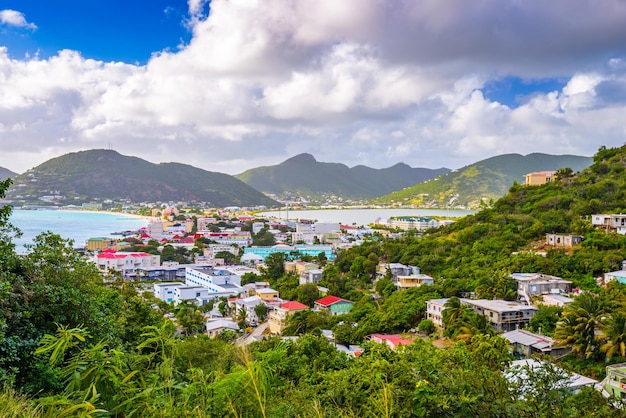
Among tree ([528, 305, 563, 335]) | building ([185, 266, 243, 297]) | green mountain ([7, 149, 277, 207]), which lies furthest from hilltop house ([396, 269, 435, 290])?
green mountain ([7, 149, 277, 207])

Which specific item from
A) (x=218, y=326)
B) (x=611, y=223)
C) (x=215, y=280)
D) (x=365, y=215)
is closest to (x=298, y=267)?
(x=215, y=280)

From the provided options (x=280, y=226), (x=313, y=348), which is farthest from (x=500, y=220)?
(x=280, y=226)

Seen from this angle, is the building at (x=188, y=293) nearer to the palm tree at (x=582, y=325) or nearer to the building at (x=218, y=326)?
the building at (x=218, y=326)

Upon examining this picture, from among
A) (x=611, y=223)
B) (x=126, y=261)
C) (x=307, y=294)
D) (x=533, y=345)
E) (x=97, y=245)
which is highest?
(x=611, y=223)

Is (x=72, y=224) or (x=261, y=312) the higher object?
(x=72, y=224)

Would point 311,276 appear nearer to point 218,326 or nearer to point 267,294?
point 267,294

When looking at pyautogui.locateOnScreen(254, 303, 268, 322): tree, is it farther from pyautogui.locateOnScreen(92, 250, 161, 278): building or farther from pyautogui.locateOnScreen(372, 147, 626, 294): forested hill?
pyautogui.locateOnScreen(92, 250, 161, 278): building
